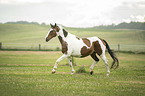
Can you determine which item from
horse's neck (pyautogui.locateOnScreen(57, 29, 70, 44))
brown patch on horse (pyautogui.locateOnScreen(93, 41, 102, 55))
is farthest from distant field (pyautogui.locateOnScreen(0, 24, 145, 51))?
horse's neck (pyautogui.locateOnScreen(57, 29, 70, 44))

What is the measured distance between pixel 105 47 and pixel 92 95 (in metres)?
6.02

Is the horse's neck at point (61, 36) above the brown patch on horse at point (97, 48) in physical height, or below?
above

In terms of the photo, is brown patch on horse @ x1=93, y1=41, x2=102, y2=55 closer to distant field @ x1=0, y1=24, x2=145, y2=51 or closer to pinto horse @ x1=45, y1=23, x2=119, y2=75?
pinto horse @ x1=45, y1=23, x2=119, y2=75

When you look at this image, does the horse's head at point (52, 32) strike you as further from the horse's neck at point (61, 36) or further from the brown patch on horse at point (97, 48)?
the brown patch on horse at point (97, 48)

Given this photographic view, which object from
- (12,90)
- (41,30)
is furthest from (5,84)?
(41,30)

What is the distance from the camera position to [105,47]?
12.4 metres

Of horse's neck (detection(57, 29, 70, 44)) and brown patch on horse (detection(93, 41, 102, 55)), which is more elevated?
horse's neck (detection(57, 29, 70, 44))

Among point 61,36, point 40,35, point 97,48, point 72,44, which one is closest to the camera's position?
point 72,44

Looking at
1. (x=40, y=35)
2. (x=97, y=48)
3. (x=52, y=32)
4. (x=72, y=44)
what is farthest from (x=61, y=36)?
(x=40, y=35)

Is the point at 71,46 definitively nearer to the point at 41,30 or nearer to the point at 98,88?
the point at 98,88

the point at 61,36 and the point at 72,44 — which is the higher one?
the point at 61,36

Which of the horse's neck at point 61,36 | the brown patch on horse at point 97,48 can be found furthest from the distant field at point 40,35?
the horse's neck at point 61,36

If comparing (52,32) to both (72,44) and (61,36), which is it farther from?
(72,44)

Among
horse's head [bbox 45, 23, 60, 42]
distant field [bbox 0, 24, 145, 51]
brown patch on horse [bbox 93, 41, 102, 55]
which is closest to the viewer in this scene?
horse's head [bbox 45, 23, 60, 42]
